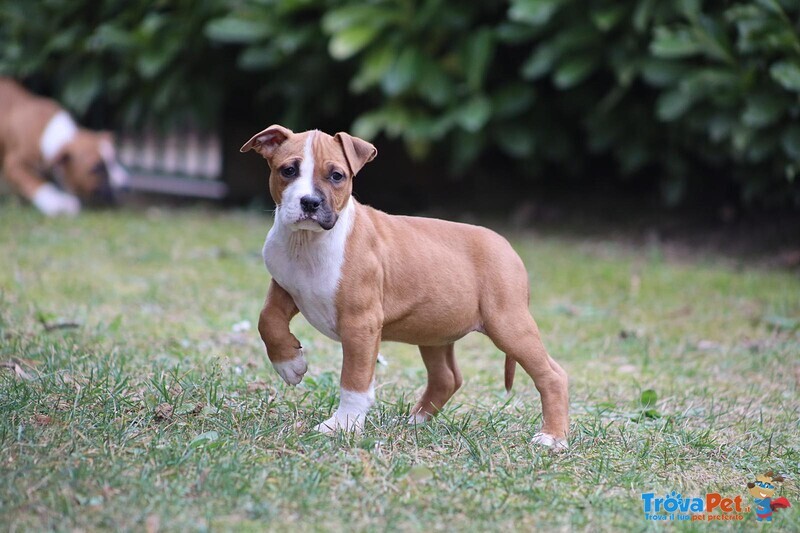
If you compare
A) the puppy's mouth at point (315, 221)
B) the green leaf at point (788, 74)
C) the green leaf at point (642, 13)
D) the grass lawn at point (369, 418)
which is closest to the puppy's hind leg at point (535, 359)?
the grass lawn at point (369, 418)

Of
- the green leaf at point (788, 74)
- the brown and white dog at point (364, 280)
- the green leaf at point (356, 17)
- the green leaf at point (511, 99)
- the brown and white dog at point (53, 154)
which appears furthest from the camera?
the brown and white dog at point (53, 154)

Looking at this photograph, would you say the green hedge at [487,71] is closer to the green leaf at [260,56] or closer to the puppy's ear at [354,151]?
the green leaf at [260,56]

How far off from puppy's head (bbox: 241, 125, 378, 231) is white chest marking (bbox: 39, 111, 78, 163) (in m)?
7.09

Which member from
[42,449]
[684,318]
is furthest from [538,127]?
[42,449]

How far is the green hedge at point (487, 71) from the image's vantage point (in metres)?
8.02

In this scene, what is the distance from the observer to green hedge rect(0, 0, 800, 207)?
316 inches

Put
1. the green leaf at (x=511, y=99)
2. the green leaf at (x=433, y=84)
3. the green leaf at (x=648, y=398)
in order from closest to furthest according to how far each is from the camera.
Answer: the green leaf at (x=648, y=398)
the green leaf at (x=433, y=84)
the green leaf at (x=511, y=99)

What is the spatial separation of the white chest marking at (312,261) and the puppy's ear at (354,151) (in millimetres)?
170

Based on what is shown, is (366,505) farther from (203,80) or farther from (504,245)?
(203,80)

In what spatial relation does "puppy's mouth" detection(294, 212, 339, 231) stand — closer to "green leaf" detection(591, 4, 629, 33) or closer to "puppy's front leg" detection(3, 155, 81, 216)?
"green leaf" detection(591, 4, 629, 33)

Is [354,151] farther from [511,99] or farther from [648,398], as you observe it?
[511,99]

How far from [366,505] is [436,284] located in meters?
1.02

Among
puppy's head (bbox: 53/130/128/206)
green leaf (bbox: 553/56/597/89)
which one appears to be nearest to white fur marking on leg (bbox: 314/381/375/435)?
green leaf (bbox: 553/56/597/89)

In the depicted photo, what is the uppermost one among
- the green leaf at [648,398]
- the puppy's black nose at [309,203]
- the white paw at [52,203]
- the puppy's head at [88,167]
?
the puppy's black nose at [309,203]
